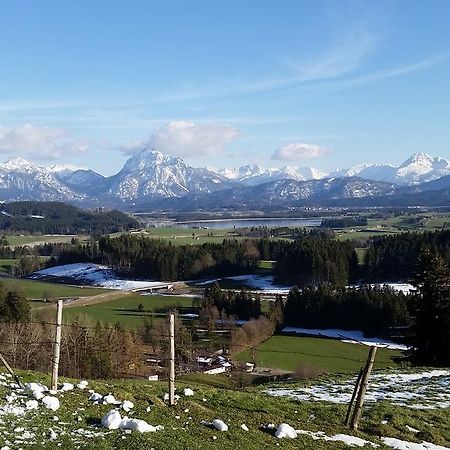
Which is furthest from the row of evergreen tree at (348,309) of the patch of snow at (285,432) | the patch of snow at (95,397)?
the patch of snow at (95,397)

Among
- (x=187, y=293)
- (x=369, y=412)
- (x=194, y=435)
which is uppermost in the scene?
(x=194, y=435)

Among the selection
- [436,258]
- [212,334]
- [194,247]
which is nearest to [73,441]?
[436,258]

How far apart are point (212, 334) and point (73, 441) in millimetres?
72788

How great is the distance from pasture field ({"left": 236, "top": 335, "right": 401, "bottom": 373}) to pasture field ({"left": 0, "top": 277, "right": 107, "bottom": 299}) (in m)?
60.1

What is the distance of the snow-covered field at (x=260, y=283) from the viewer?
Answer: 442ft

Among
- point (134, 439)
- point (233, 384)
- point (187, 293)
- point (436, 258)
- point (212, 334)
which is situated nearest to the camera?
point (134, 439)

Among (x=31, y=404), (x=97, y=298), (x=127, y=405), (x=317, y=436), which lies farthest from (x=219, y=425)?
(x=97, y=298)

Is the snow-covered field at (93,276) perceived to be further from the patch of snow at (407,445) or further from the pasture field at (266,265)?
the patch of snow at (407,445)

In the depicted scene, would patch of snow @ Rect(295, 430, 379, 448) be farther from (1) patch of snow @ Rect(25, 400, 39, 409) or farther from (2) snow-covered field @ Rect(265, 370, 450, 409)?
(1) patch of snow @ Rect(25, 400, 39, 409)

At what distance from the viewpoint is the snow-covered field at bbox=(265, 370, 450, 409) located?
19438 mm

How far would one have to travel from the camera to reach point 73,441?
10789 mm

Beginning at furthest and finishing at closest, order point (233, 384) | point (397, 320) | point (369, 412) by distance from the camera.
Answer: point (397, 320), point (233, 384), point (369, 412)

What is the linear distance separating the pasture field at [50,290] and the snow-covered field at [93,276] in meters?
8.21

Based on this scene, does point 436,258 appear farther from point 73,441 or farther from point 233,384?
point 73,441
